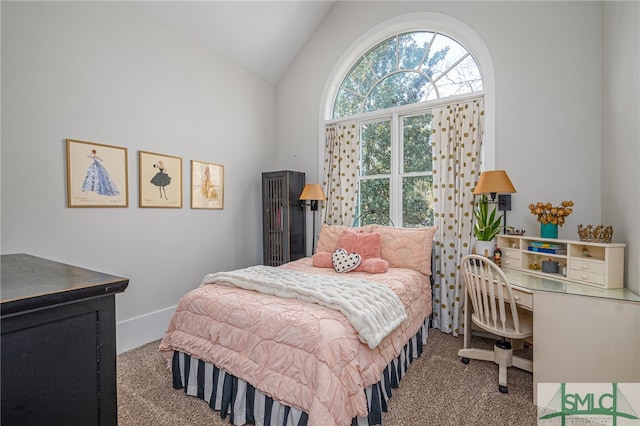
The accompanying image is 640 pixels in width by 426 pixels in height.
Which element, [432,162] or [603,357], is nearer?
[603,357]

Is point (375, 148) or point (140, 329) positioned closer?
point (140, 329)

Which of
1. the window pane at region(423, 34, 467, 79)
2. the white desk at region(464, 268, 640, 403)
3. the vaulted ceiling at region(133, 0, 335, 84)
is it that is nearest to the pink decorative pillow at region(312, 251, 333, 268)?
the white desk at region(464, 268, 640, 403)

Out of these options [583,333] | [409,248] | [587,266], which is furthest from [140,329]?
[587,266]

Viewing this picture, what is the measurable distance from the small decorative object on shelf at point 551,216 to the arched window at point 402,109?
1.07 metres

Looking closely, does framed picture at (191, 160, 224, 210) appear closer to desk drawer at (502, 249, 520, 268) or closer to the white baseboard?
the white baseboard

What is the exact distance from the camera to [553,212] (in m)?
2.37

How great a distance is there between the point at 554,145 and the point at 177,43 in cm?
378

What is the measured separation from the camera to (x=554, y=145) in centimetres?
268

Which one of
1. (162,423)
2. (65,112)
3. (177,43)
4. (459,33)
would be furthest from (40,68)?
(459,33)

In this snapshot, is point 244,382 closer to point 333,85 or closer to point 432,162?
point 432,162

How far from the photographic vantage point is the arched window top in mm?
3219

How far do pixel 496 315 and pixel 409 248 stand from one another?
953 millimetres

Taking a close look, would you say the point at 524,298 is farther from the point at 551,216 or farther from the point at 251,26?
the point at 251,26

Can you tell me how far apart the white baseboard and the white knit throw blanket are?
1.10 m
